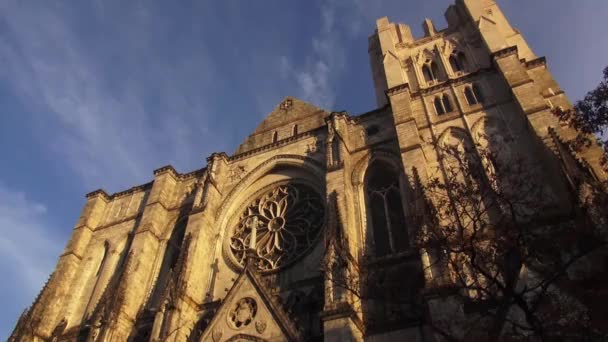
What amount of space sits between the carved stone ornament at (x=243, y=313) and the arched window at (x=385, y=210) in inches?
191

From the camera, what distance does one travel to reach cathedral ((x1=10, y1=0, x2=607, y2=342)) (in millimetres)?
14320

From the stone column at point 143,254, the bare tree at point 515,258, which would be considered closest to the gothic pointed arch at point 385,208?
the bare tree at point 515,258

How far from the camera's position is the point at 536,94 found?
1666cm

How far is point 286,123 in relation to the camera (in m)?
25.2

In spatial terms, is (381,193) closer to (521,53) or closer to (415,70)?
(415,70)

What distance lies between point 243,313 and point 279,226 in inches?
200

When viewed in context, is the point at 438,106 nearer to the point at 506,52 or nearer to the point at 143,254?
the point at 506,52

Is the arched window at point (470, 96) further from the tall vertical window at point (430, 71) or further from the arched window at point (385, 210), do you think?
the arched window at point (385, 210)

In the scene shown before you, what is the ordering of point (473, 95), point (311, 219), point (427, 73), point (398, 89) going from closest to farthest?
point (311, 219)
point (473, 95)
point (398, 89)
point (427, 73)

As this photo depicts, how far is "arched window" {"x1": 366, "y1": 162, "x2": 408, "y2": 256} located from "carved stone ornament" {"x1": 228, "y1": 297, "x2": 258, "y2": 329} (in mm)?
4861

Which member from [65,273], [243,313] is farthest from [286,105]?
[65,273]

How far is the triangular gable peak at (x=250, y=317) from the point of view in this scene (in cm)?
1423

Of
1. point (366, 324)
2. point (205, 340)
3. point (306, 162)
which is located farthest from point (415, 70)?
point (205, 340)

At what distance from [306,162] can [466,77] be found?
825cm
